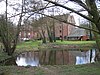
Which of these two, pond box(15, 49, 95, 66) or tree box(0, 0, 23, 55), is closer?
pond box(15, 49, 95, 66)

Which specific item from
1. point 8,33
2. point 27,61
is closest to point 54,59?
point 27,61

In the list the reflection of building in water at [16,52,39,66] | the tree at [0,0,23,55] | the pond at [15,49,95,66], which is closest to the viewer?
the reflection of building in water at [16,52,39,66]

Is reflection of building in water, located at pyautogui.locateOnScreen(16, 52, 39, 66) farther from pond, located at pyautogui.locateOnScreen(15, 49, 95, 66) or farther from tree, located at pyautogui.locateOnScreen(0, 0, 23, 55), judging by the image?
tree, located at pyautogui.locateOnScreen(0, 0, 23, 55)

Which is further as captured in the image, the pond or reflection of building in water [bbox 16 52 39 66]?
the pond

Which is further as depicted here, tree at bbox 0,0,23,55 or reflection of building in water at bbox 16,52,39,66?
tree at bbox 0,0,23,55

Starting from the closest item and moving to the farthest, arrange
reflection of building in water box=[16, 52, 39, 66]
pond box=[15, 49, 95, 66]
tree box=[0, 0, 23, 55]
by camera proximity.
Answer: reflection of building in water box=[16, 52, 39, 66] < pond box=[15, 49, 95, 66] < tree box=[0, 0, 23, 55]

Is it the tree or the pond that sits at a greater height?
the tree

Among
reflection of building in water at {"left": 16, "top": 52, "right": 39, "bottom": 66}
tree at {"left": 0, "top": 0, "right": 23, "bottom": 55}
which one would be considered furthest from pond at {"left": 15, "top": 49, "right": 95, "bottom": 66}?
tree at {"left": 0, "top": 0, "right": 23, "bottom": 55}

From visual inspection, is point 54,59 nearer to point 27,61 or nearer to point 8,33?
point 27,61

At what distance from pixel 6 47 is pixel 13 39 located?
1498 millimetres

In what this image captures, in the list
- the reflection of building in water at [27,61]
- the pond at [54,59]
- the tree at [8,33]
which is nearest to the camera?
the reflection of building in water at [27,61]

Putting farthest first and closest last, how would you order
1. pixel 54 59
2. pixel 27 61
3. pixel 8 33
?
pixel 8 33 < pixel 54 59 < pixel 27 61

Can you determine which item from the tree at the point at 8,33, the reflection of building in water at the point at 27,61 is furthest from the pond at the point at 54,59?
the tree at the point at 8,33

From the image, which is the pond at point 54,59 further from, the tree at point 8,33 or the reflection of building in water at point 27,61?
the tree at point 8,33
